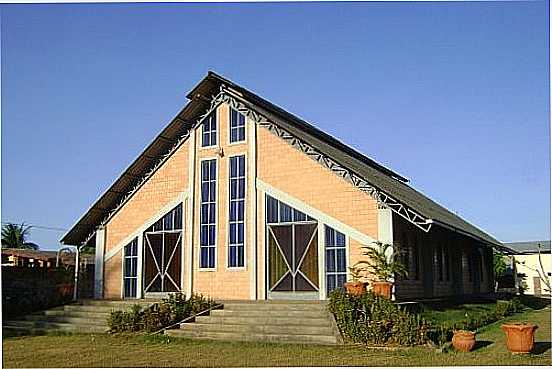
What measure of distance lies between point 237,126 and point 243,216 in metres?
2.83

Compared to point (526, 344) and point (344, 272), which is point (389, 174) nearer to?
point (344, 272)

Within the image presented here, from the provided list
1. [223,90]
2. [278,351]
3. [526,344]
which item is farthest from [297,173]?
[526,344]

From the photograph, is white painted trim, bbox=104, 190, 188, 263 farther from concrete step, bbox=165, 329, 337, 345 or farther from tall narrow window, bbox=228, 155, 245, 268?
concrete step, bbox=165, 329, 337, 345

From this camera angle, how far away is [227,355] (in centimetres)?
1285

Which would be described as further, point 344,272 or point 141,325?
point 344,272

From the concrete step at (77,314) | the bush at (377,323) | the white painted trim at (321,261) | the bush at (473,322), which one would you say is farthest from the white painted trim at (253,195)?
the bush at (473,322)

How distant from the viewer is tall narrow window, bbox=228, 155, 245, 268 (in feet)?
63.9

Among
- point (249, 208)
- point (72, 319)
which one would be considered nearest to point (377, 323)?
point (249, 208)

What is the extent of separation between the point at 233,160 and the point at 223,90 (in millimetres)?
2173

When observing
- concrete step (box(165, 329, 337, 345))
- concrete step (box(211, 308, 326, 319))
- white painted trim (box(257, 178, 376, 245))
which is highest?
white painted trim (box(257, 178, 376, 245))

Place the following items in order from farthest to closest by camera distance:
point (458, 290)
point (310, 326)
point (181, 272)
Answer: point (458, 290) → point (181, 272) → point (310, 326)

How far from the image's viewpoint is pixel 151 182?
21.4 metres

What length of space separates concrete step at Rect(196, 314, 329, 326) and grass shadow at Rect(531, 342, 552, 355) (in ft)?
14.3

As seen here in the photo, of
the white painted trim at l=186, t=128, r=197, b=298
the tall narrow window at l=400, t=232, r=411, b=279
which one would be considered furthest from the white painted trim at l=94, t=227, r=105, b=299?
the tall narrow window at l=400, t=232, r=411, b=279
